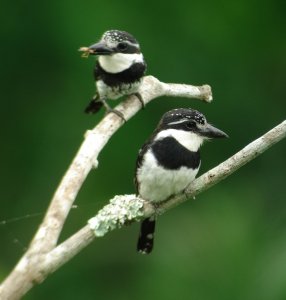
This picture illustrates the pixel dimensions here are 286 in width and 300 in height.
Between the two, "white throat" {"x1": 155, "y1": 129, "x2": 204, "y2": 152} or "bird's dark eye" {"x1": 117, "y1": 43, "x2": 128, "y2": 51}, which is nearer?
"white throat" {"x1": 155, "y1": 129, "x2": 204, "y2": 152}

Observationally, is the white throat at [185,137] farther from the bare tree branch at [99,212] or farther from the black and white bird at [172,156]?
the bare tree branch at [99,212]

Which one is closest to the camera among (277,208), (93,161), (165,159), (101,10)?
(93,161)

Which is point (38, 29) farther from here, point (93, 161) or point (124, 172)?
point (93, 161)

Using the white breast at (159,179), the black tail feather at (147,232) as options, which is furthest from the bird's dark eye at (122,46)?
the black tail feather at (147,232)

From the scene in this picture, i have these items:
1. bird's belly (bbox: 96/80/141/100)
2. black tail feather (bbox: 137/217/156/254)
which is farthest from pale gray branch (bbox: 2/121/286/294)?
bird's belly (bbox: 96/80/141/100)

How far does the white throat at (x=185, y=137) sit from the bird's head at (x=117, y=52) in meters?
0.57

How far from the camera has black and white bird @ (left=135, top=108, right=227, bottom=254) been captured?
14.0 feet

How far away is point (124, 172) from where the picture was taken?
6098 millimetres

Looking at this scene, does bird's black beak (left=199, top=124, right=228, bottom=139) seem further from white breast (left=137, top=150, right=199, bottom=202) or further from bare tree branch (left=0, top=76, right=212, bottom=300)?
bare tree branch (left=0, top=76, right=212, bottom=300)

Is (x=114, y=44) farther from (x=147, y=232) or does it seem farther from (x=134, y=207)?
(x=134, y=207)

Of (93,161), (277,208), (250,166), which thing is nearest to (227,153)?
(250,166)

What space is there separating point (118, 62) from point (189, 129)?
0.63 meters

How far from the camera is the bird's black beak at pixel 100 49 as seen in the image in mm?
4634

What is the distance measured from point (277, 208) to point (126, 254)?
3.34 feet
